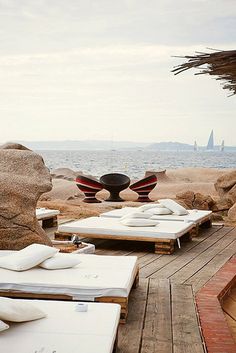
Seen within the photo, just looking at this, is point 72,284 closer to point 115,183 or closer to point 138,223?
point 138,223

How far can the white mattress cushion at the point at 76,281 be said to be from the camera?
3.74 meters

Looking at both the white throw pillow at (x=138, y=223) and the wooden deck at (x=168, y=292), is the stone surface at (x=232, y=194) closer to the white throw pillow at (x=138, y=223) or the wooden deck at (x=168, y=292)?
the wooden deck at (x=168, y=292)

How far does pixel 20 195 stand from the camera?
217 inches

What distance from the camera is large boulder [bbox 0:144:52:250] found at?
5355mm

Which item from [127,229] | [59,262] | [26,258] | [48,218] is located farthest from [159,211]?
[26,258]

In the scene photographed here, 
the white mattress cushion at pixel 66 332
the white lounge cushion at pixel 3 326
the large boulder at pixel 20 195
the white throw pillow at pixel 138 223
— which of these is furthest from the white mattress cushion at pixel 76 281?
the white throw pillow at pixel 138 223

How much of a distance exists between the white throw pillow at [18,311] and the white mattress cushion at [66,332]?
35mm

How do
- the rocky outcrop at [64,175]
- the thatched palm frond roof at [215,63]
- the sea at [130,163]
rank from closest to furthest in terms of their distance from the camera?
the thatched palm frond roof at [215,63] → the rocky outcrop at [64,175] → the sea at [130,163]

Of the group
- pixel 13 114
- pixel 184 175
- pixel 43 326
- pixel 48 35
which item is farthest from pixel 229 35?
pixel 13 114

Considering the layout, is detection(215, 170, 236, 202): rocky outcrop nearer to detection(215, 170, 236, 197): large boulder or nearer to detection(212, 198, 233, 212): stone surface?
detection(215, 170, 236, 197): large boulder

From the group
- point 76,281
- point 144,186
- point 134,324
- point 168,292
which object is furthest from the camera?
point 144,186

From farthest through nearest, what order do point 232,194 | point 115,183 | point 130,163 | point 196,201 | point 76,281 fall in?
point 130,163 → point 115,183 → point 232,194 → point 196,201 → point 76,281

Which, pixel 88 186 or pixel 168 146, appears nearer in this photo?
pixel 88 186

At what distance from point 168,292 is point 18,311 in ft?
6.19
